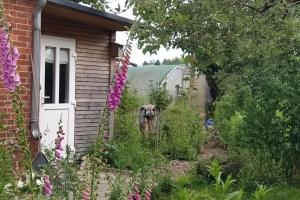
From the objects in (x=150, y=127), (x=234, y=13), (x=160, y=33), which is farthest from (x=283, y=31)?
(x=150, y=127)

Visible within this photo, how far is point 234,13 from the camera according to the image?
552 cm

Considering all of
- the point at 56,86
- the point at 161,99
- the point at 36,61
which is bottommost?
the point at 161,99

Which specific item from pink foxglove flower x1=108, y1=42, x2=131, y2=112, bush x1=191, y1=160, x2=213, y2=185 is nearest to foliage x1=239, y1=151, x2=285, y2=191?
bush x1=191, y1=160, x2=213, y2=185

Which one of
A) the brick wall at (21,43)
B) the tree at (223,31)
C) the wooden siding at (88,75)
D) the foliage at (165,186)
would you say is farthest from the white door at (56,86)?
the tree at (223,31)

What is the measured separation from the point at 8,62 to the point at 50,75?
765 centimetres

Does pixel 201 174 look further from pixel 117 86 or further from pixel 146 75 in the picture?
pixel 146 75

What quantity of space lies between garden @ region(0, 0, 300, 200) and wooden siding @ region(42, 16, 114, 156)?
79 cm

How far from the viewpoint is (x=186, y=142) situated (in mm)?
13516

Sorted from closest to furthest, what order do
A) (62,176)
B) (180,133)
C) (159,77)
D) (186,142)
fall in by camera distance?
1. (62,176)
2. (186,142)
3. (180,133)
4. (159,77)

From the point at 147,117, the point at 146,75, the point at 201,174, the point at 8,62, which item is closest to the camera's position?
the point at 8,62

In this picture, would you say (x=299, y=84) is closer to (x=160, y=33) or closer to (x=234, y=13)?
(x=234, y=13)

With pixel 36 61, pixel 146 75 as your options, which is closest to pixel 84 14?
pixel 36 61

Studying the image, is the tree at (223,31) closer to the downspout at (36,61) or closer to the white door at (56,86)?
the downspout at (36,61)

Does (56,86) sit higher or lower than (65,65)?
lower
